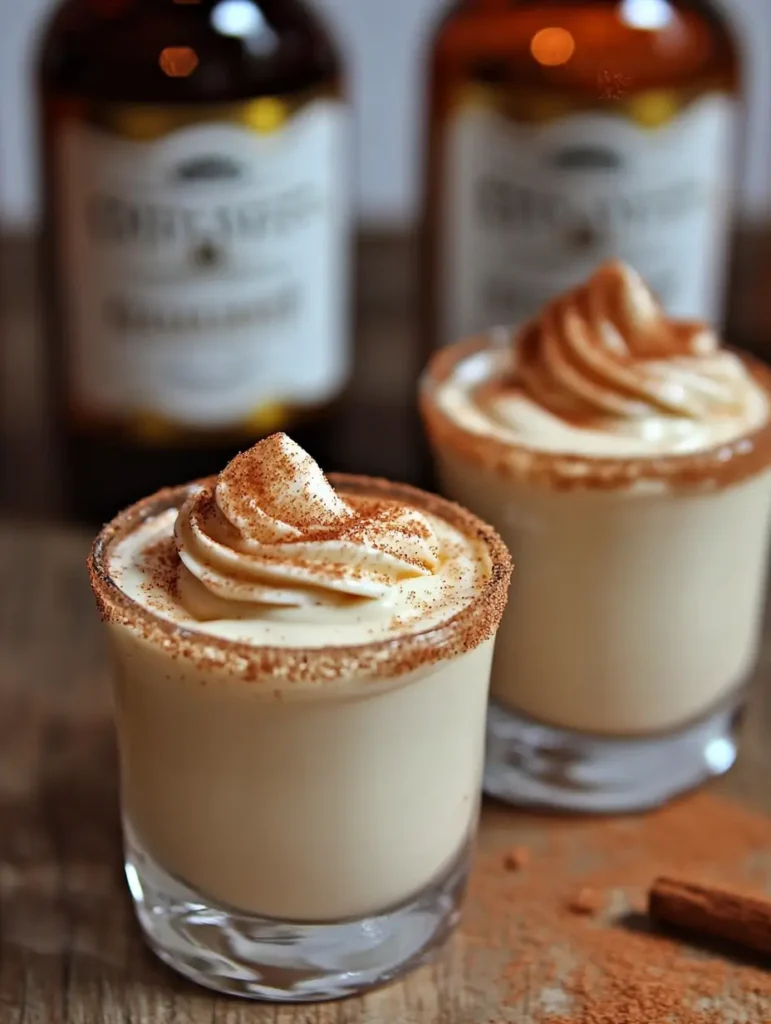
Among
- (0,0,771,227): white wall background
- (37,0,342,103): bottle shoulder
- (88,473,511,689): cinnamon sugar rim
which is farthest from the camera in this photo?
(0,0,771,227): white wall background

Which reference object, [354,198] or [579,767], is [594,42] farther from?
[579,767]

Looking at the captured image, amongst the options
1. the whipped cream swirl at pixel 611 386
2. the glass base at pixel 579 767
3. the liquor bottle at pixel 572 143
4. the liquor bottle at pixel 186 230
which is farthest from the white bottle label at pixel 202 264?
the glass base at pixel 579 767

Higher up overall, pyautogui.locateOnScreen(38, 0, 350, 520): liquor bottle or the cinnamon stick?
pyautogui.locateOnScreen(38, 0, 350, 520): liquor bottle

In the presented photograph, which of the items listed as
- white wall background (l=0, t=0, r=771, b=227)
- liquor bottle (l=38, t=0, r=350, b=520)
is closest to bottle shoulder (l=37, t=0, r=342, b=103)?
liquor bottle (l=38, t=0, r=350, b=520)

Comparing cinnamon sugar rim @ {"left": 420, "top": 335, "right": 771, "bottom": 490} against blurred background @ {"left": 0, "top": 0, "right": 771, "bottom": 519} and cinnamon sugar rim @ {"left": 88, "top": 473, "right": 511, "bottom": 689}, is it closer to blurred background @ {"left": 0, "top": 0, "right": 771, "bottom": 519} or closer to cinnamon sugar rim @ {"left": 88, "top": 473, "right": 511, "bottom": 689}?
cinnamon sugar rim @ {"left": 88, "top": 473, "right": 511, "bottom": 689}

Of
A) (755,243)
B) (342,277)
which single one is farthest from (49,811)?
(755,243)
